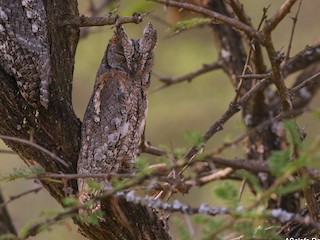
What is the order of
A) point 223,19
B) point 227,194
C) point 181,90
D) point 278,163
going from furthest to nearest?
point 181,90, point 223,19, point 227,194, point 278,163

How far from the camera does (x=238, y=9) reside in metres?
4.45

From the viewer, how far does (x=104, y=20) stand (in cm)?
375

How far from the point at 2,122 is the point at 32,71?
0.90 ft

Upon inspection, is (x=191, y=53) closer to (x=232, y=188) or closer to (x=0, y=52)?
(x=0, y=52)

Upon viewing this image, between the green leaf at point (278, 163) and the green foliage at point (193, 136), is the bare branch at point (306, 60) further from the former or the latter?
the green leaf at point (278, 163)

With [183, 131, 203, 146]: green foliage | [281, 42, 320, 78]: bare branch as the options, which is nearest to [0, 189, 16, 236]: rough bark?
[281, 42, 320, 78]: bare branch

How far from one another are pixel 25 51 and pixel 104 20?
1.46 feet

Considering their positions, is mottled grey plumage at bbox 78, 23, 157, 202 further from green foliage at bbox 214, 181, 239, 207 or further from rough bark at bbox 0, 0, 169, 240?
green foliage at bbox 214, 181, 239, 207

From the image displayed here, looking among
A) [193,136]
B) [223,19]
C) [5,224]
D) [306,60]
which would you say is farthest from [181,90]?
[193,136]

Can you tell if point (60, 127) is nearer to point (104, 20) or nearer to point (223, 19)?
point (104, 20)

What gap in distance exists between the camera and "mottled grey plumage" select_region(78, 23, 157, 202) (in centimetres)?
373

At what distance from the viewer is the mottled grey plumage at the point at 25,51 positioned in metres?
3.51

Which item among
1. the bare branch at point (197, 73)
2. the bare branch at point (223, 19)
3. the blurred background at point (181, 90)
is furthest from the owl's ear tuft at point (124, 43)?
the blurred background at point (181, 90)

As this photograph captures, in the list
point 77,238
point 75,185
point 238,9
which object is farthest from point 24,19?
point 77,238
